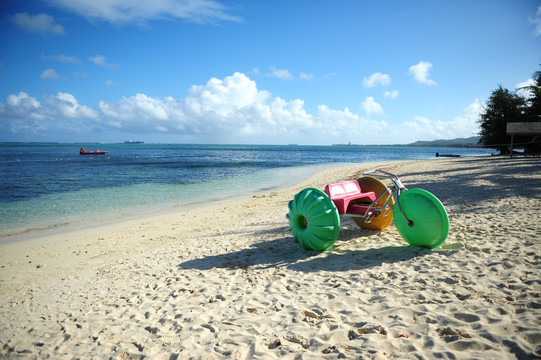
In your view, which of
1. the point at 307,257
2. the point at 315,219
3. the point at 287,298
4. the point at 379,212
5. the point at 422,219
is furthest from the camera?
the point at 379,212

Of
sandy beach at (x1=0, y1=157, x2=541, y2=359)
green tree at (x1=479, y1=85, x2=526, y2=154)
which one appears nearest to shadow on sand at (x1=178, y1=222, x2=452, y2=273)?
sandy beach at (x1=0, y1=157, x2=541, y2=359)

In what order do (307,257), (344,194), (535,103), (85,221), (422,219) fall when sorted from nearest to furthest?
(422,219)
(307,257)
(344,194)
(85,221)
(535,103)

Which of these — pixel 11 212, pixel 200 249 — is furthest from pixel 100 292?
pixel 11 212

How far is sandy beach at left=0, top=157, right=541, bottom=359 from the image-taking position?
2.79 metres

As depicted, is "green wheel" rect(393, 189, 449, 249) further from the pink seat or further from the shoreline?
the shoreline

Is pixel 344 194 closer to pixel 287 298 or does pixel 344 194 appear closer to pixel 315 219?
pixel 315 219

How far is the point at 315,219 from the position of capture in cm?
503

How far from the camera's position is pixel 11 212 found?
12125mm

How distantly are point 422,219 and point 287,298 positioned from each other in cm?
269

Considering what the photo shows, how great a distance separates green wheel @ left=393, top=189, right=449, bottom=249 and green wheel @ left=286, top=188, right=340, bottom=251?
1187mm

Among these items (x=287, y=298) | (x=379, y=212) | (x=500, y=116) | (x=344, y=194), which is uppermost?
(x=500, y=116)

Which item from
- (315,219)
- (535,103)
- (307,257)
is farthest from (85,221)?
(535,103)

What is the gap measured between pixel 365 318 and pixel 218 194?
14.3 meters

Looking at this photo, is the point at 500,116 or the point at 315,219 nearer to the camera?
the point at 315,219
